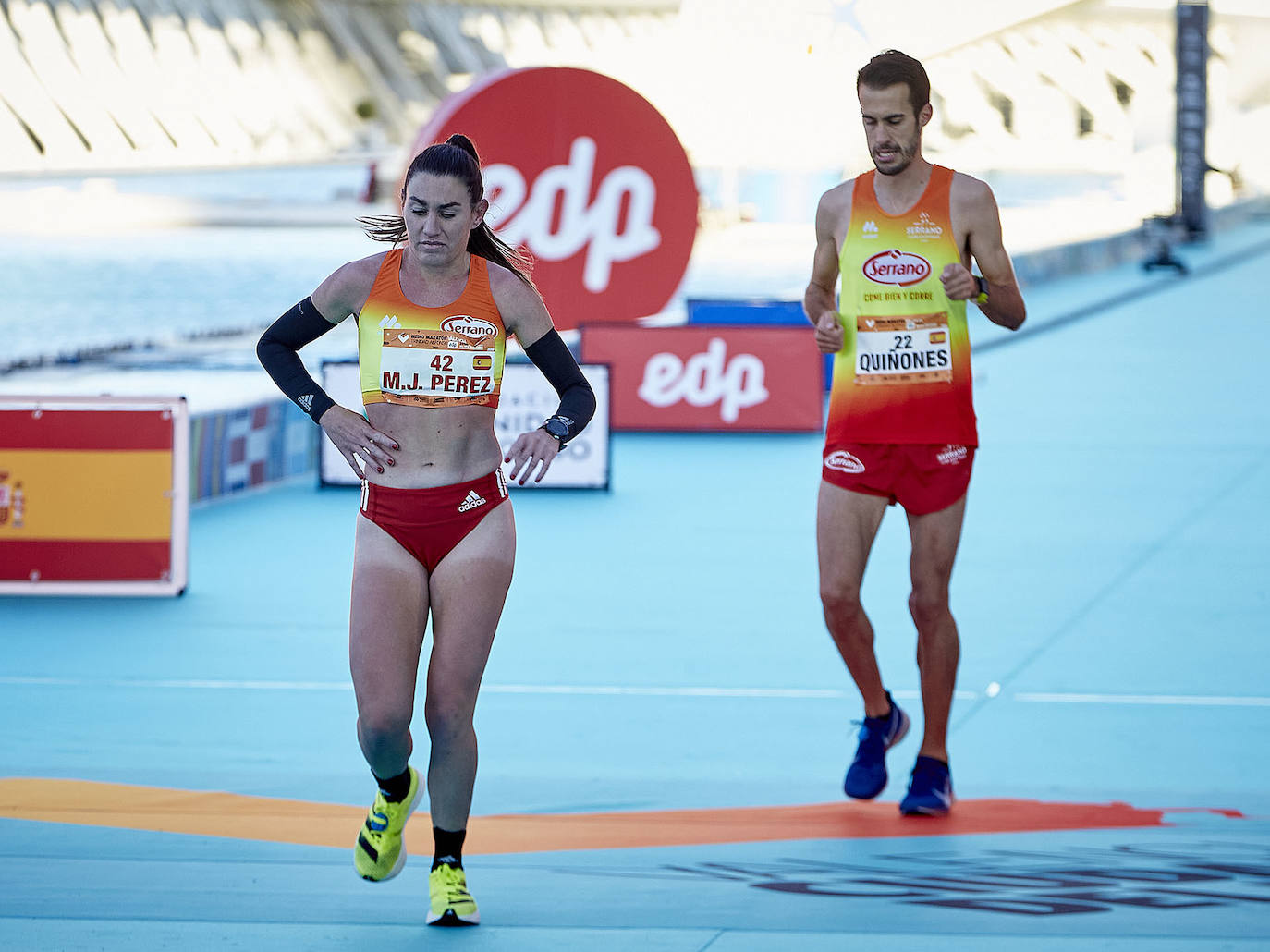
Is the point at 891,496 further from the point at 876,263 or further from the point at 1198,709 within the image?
the point at 1198,709

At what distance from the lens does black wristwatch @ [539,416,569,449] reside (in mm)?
3635

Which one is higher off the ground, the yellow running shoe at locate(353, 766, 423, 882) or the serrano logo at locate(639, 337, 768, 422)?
the serrano logo at locate(639, 337, 768, 422)

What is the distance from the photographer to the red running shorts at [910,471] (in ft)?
14.7

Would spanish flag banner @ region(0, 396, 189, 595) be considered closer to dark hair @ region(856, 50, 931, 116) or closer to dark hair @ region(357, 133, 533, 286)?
dark hair @ region(357, 133, 533, 286)

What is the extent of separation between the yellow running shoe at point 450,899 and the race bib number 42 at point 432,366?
0.97 m

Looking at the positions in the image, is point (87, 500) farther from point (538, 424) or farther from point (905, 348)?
point (905, 348)

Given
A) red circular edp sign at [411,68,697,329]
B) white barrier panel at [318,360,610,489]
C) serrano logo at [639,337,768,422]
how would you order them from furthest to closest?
red circular edp sign at [411,68,697,329]
serrano logo at [639,337,768,422]
white barrier panel at [318,360,610,489]

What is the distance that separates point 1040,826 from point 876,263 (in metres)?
1.51

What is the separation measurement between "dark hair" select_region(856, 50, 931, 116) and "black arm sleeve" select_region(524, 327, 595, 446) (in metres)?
1.14

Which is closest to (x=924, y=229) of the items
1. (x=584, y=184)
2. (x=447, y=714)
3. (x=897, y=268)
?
(x=897, y=268)

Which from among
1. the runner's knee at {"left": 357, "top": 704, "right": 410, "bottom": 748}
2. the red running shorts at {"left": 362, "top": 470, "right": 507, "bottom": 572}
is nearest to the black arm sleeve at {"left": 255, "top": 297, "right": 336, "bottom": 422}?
the red running shorts at {"left": 362, "top": 470, "right": 507, "bottom": 572}

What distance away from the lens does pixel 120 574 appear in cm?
740

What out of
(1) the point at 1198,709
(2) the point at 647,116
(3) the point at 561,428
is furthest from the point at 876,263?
(2) the point at 647,116

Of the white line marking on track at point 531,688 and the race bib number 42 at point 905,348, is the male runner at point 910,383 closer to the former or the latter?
the race bib number 42 at point 905,348
